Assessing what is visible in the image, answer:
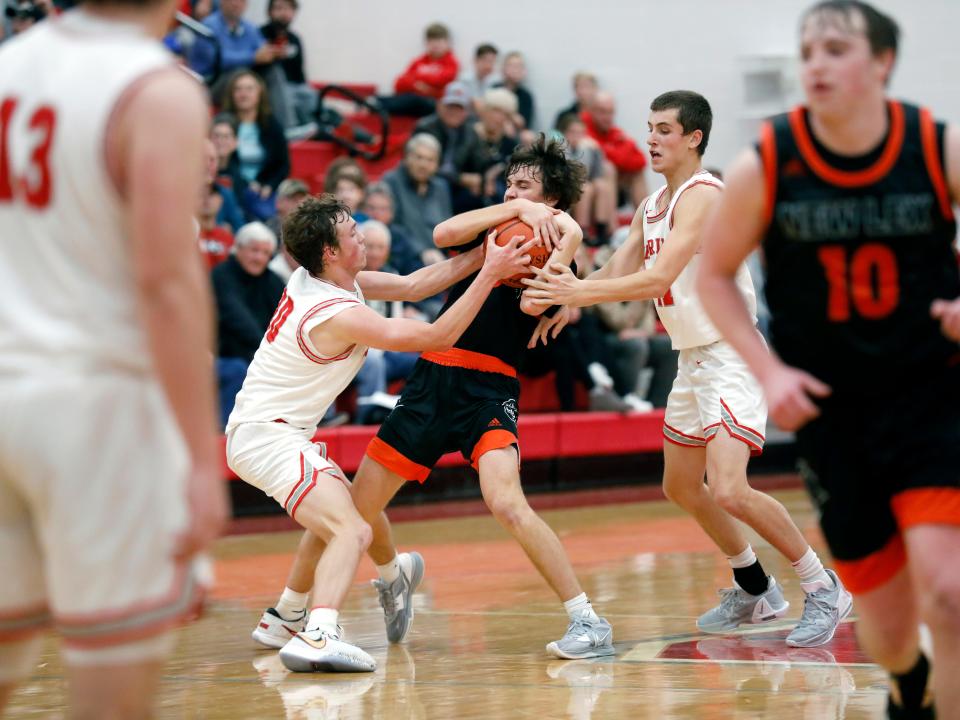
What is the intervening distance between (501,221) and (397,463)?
106cm

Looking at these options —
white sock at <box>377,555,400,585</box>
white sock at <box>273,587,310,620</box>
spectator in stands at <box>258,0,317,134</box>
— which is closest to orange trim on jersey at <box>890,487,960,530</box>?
white sock at <box>377,555,400,585</box>

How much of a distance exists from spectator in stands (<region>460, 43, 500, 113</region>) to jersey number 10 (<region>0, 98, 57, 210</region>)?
11.3 metres

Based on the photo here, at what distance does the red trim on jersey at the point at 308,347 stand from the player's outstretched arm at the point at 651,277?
0.73m

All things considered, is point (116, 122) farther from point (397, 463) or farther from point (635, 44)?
point (635, 44)

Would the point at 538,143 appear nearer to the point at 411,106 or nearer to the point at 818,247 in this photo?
the point at 818,247

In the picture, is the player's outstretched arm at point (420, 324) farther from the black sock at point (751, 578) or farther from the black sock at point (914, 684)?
the black sock at point (914, 684)

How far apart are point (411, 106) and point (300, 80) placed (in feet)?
3.77

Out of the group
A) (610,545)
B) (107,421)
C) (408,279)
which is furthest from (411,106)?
(107,421)

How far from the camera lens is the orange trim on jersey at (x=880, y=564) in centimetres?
334

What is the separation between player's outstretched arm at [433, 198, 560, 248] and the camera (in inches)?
211

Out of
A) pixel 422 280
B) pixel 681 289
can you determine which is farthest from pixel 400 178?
pixel 681 289

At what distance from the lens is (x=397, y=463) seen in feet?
18.1

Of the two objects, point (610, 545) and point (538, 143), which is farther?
point (610, 545)

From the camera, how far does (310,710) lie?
14.6ft
